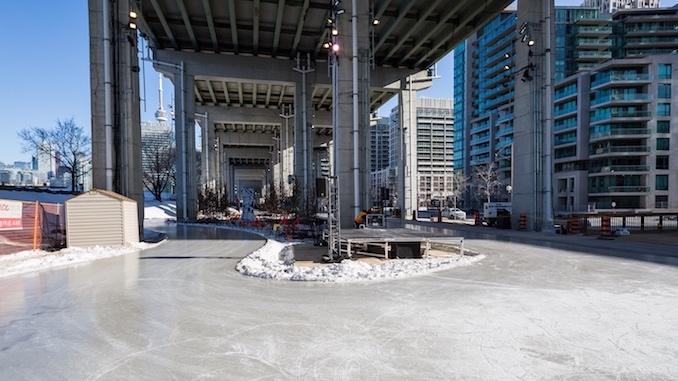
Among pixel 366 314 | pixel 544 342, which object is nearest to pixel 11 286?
pixel 366 314

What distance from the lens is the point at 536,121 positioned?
2089 cm

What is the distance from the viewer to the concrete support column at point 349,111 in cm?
1919

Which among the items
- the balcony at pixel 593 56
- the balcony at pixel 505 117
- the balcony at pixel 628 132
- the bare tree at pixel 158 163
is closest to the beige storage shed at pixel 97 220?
the bare tree at pixel 158 163

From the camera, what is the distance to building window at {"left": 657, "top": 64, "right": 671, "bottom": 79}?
48.4m

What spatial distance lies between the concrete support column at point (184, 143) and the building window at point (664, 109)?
212 feet

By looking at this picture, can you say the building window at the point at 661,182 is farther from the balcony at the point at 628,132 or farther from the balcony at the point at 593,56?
the balcony at the point at 593,56

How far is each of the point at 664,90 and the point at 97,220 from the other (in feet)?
232

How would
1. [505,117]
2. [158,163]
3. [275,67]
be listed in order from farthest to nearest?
[505,117], [158,163], [275,67]

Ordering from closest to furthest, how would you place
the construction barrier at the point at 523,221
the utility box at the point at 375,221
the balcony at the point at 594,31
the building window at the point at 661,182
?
the utility box at the point at 375,221
the construction barrier at the point at 523,221
the building window at the point at 661,182
the balcony at the point at 594,31

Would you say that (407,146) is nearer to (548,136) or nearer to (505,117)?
(548,136)

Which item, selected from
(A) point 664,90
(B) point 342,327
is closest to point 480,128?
(A) point 664,90

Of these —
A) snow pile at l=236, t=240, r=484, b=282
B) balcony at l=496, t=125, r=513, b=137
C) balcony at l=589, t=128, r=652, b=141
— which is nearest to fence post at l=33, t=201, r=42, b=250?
snow pile at l=236, t=240, r=484, b=282

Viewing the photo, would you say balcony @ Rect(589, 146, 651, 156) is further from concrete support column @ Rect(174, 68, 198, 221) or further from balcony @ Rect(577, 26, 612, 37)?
concrete support column @ Rect(174, 68, 198, 221)

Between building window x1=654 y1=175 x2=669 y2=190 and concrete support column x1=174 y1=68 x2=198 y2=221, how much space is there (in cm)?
6355
